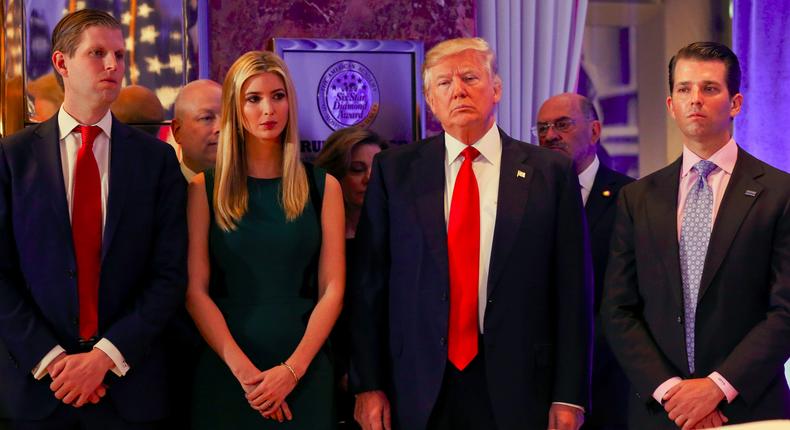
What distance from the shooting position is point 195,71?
4129 millimetres

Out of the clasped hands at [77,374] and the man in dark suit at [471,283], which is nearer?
the clasped hands at [77,374]

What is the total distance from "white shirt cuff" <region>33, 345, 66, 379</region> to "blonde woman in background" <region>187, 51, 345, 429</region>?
1.38ft

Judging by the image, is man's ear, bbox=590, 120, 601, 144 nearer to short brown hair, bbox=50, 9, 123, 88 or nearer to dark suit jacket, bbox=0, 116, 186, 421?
dark suit jacket, bbox=0, 116, 186, 421

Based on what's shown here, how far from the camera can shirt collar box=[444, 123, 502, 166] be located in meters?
2.97

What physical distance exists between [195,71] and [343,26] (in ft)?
2.26

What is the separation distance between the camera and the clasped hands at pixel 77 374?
2.70 m

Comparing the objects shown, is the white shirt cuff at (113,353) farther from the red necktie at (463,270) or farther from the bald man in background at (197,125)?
the bald man in background at (197,125)

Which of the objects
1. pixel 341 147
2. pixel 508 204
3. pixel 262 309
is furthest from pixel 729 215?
pixel 341 147

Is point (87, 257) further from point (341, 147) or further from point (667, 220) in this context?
point (667, 220)

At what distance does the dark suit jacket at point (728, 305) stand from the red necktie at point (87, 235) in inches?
58.4

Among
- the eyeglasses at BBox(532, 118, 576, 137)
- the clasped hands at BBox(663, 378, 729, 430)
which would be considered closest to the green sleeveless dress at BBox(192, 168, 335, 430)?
the clasped hands at BBox(663, 378, 729, 430)

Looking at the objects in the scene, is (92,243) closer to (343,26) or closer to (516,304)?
(516,304)

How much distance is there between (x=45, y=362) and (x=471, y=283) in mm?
1191

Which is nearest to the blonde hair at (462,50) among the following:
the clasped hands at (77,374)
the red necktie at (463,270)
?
the red necktie at (463,270)
